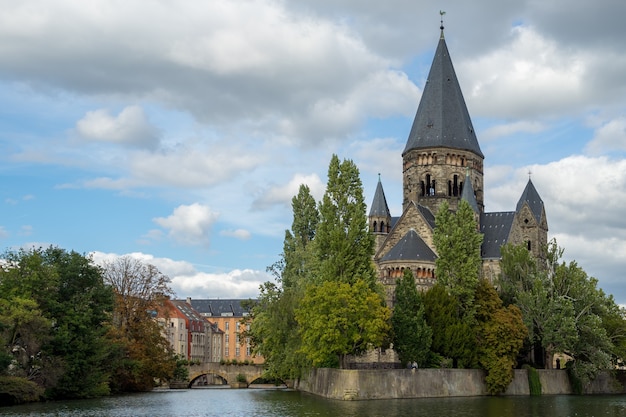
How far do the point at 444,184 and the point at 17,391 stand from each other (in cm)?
→ 5802

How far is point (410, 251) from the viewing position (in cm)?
8781

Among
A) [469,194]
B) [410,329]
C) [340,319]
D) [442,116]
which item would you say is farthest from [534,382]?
[442,116]

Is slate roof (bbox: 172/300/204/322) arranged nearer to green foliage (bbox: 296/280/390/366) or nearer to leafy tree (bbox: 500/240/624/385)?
leafy tree (bbox: 500/240/624/385)

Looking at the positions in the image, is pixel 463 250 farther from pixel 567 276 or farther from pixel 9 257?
pixel 9 257

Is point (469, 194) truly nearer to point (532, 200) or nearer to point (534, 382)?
point (532, 200)

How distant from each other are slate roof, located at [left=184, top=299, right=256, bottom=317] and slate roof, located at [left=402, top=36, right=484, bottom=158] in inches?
2733

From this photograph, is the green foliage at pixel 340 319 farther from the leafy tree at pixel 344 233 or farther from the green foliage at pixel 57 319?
the green foliage at pixel 57 319

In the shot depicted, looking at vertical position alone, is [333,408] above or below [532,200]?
below

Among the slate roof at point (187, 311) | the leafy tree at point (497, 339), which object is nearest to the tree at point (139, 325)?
the leafy tree at point (497, 339)

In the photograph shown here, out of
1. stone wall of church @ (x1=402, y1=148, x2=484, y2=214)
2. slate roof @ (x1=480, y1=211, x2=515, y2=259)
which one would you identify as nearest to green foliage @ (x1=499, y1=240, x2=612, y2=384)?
slate roof @ (x1=480, y1=211, x2=515, y2=259)

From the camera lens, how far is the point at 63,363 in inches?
2376

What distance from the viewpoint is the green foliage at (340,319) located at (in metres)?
61.9

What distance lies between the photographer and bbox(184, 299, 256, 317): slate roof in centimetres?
16400

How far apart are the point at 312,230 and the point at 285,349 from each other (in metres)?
17.4
